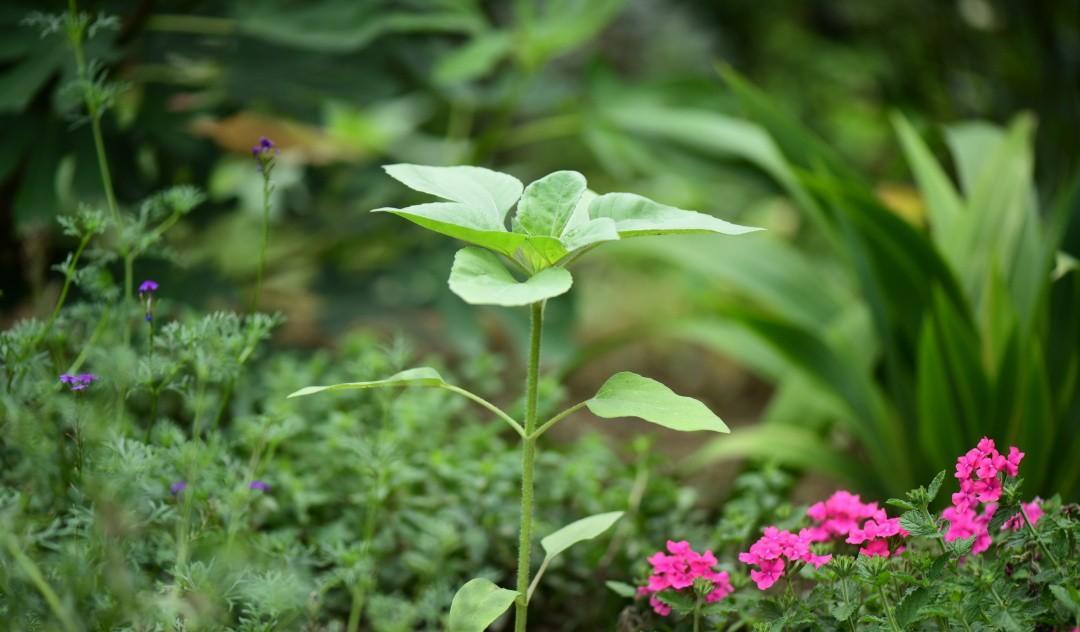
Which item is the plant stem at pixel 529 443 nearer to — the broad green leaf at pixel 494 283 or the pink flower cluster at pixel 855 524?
the broad green leaf at pixel 494 283

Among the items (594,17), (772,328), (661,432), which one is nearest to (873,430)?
(772,328)

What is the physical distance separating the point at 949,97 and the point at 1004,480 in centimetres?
208

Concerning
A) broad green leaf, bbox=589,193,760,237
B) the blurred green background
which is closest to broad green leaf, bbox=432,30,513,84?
the blurred green background

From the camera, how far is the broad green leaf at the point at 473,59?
68.9 inches

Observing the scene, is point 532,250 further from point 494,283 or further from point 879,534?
point 879,534

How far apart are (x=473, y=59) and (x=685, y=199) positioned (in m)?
1.07

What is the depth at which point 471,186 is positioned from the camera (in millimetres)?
797

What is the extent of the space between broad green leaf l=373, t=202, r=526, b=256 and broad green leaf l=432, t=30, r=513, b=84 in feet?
3.51

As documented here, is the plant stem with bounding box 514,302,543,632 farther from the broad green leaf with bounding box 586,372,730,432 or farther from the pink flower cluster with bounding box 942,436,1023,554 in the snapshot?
the pink flower cluster with bounding box 942,436,1023,554

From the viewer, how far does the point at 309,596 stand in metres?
0.87

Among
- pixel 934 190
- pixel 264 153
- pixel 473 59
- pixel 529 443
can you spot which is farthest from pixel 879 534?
pixel 473 59

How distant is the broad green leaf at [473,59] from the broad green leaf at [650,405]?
1135 millimetres

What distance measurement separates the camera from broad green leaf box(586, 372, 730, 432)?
2.23 feet

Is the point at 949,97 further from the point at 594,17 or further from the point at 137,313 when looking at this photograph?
the point at 137,313
